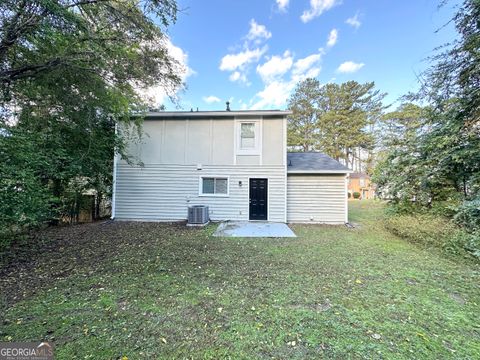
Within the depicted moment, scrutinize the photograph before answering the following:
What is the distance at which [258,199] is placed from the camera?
9.27 m

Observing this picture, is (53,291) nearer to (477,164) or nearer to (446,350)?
(446,350)

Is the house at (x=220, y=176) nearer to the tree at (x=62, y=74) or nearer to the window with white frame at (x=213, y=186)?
the window with white frame at (x=213, y=186)

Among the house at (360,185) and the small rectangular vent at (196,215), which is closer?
the small rectangular vent at (196,215)

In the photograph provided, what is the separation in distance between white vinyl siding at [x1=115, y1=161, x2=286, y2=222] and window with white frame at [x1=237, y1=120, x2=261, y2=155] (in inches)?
28.5

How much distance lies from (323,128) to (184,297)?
899 inches

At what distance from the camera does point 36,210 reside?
16.3 feet

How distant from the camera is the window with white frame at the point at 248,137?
9242 mm

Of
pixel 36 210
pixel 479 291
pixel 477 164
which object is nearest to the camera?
pixel 479 291

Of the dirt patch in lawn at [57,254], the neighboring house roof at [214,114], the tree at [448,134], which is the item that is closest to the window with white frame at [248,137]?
the neighboring house roof at [214,114]

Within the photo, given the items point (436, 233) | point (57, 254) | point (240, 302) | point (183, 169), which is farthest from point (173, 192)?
point (436, 233)

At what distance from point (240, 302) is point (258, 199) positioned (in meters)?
6.45

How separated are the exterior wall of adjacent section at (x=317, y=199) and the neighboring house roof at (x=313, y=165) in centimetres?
27

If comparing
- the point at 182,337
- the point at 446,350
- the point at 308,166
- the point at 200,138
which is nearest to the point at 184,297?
the point at 182,337

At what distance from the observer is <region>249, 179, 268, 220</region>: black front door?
30.3 feet
